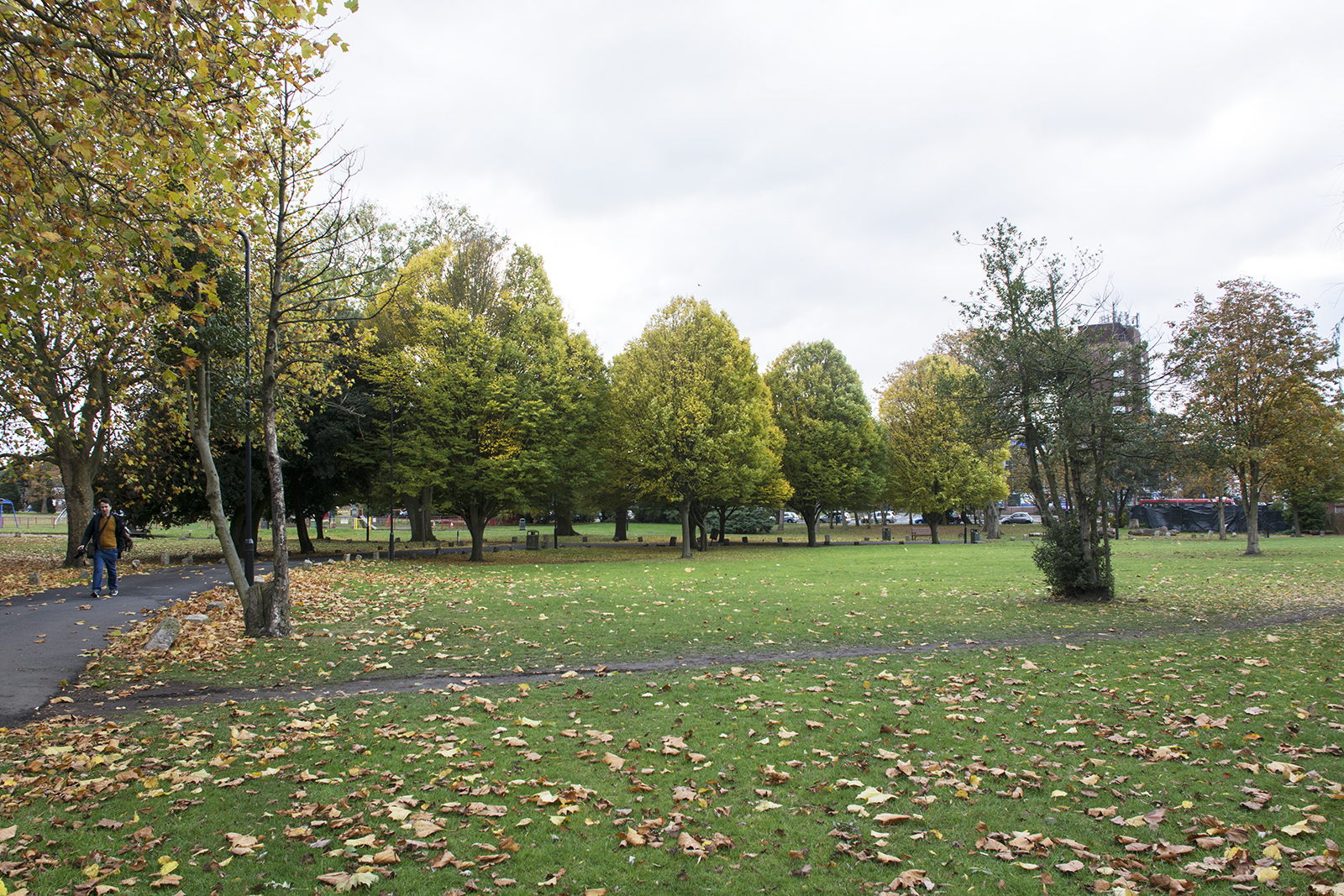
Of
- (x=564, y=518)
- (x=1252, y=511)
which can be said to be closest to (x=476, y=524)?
(x=564, y=518)

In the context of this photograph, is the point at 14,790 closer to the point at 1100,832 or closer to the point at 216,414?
the point at 1100,832

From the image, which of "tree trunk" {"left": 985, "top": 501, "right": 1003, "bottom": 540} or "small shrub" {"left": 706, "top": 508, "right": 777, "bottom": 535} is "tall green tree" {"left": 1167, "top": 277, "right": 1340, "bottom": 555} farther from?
"small shrub" {"left": 706, "top": 508, "right": 777, "bottom": 535}

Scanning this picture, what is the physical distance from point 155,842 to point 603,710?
3898 millimetres

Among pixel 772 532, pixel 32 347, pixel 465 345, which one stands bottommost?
pixel 772 532

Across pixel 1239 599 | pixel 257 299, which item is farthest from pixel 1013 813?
pixel 257 299

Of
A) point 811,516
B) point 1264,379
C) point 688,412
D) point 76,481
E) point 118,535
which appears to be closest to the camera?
point 118,535

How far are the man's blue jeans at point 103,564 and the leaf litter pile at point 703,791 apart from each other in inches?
392

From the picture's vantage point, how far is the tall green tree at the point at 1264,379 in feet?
94.4

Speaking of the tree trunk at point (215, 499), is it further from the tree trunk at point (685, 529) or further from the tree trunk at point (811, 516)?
the tree trunk at point (811, 516)

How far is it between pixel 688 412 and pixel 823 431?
42.4 feet

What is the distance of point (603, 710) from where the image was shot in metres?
7.54

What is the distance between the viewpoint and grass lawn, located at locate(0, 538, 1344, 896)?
4199mm

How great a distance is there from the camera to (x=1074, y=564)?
1608 centimetres

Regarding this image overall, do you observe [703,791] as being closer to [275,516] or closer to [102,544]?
[275,516]
